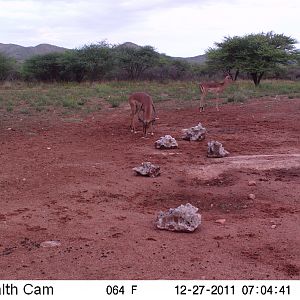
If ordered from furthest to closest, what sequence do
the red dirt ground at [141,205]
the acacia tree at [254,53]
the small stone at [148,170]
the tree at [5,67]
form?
the tree at [5,67] < the acacia tree at [254,53] < the small stone at [148,170] < the red dirt ground at [141,205]

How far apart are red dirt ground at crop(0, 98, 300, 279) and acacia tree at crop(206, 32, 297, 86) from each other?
18.2 metres

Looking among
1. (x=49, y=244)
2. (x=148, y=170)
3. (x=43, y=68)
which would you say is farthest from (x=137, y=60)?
(x=49, y=244)

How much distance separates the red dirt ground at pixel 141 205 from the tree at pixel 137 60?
96.3 feet

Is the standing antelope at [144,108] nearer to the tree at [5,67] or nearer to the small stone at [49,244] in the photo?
the small stone at [49,244]

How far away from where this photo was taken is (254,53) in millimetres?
30609

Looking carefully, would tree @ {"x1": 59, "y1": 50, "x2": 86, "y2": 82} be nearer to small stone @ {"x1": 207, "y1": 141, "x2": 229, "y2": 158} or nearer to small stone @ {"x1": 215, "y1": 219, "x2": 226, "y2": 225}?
small stone @ {"x1": 207, "y1": 141, "x2": 229, "y2": 158}

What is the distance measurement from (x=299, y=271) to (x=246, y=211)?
6.25 ft

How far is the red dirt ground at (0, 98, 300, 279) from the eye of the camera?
4680mm

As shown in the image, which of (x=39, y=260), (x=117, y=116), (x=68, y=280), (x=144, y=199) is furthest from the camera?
(x=117, y=116)

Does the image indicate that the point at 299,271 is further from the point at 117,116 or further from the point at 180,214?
the point at 117,116

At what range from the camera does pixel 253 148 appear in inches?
402

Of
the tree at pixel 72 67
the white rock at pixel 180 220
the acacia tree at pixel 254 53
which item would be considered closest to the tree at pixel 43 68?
the tree at pixel 72 67

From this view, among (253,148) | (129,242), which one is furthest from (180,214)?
(253,148)

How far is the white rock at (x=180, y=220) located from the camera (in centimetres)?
555
